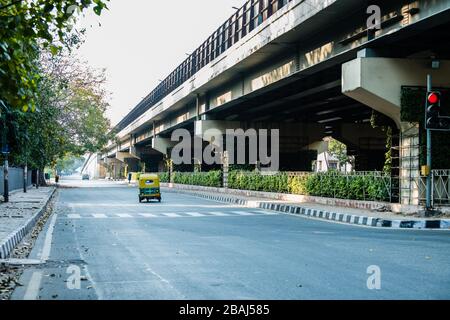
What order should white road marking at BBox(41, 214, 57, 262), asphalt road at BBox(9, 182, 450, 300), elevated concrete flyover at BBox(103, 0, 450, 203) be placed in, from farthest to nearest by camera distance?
elevated concrete flyover at BBox(103, 0, 450, 203) → white road marking at BBox(41, 214, 57, 262) → asphalt road at BBox(9, 182, 450, 300)

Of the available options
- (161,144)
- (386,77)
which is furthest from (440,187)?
(161,144)

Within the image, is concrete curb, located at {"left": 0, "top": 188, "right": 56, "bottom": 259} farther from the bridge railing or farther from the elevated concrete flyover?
the bridge railing

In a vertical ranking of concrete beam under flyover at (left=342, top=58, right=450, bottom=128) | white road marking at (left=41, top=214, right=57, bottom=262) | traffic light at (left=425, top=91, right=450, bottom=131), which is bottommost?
white road marking at (left=41, top=214, right=57, bottom=262)

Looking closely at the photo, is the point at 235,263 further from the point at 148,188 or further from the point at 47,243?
the point at 148,188

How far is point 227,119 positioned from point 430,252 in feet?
113

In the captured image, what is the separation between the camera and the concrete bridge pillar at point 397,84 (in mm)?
18083

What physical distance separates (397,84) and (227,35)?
48.2 feet

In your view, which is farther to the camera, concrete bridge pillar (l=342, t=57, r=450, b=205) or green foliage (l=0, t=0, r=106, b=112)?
concrete bridge pillar (l=342, t=57, r=450, b=205)

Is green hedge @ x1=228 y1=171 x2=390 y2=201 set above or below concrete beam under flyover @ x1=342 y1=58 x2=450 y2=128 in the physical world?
below

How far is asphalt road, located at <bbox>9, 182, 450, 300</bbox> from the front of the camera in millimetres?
6633

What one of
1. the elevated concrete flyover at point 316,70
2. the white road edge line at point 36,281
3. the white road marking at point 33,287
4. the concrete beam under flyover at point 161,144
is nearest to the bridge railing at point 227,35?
the elevated concrete flyover at point 316,70

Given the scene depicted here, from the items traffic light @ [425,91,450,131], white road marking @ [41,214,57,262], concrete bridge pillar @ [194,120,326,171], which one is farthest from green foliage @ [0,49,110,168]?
traffic light @ [425,91,450,131]

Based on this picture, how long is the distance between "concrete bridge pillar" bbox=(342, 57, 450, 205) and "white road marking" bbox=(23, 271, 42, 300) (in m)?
12.4

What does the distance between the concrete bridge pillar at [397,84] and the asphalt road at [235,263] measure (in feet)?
14.3
